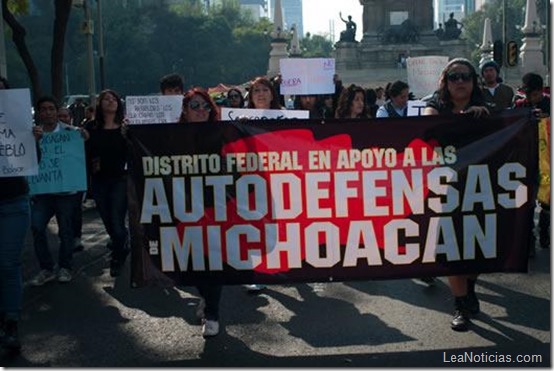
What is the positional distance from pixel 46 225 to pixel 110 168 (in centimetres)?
81

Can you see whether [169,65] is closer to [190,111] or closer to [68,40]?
[68,40]

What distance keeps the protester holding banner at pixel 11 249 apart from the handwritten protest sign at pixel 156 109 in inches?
147

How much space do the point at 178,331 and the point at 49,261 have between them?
8.09 ft

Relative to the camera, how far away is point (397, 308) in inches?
273

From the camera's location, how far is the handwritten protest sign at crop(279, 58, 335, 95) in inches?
450

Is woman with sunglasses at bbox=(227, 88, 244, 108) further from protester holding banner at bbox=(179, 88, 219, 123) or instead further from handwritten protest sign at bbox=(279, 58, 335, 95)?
protester holding banner at bbox=(179, 88, 219, 123)

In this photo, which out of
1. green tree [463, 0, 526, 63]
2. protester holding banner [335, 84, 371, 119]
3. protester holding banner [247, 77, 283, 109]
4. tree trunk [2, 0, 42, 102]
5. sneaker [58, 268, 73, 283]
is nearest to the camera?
protester holding banner [247, 77, 283, 109]

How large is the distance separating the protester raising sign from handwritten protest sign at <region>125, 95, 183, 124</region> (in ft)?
12.0

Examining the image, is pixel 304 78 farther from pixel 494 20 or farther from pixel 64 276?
pixel 494 20

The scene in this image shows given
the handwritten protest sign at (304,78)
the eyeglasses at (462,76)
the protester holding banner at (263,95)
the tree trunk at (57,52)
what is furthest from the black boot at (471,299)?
the tree trunk at (57,52)

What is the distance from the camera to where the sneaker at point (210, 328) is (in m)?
6.14

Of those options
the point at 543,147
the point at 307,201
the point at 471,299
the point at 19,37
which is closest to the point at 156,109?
the point at 307,201

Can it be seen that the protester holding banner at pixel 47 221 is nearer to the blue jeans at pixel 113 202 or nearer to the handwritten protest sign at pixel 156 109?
the blue jeans at pixel 113 202

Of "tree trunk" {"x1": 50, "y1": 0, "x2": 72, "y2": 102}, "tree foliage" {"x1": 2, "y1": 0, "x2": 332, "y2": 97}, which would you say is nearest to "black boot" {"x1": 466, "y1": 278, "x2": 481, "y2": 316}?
"tree trunk" {"x1": 50, "y1": 0, "x2": 72, "y2": 102}
